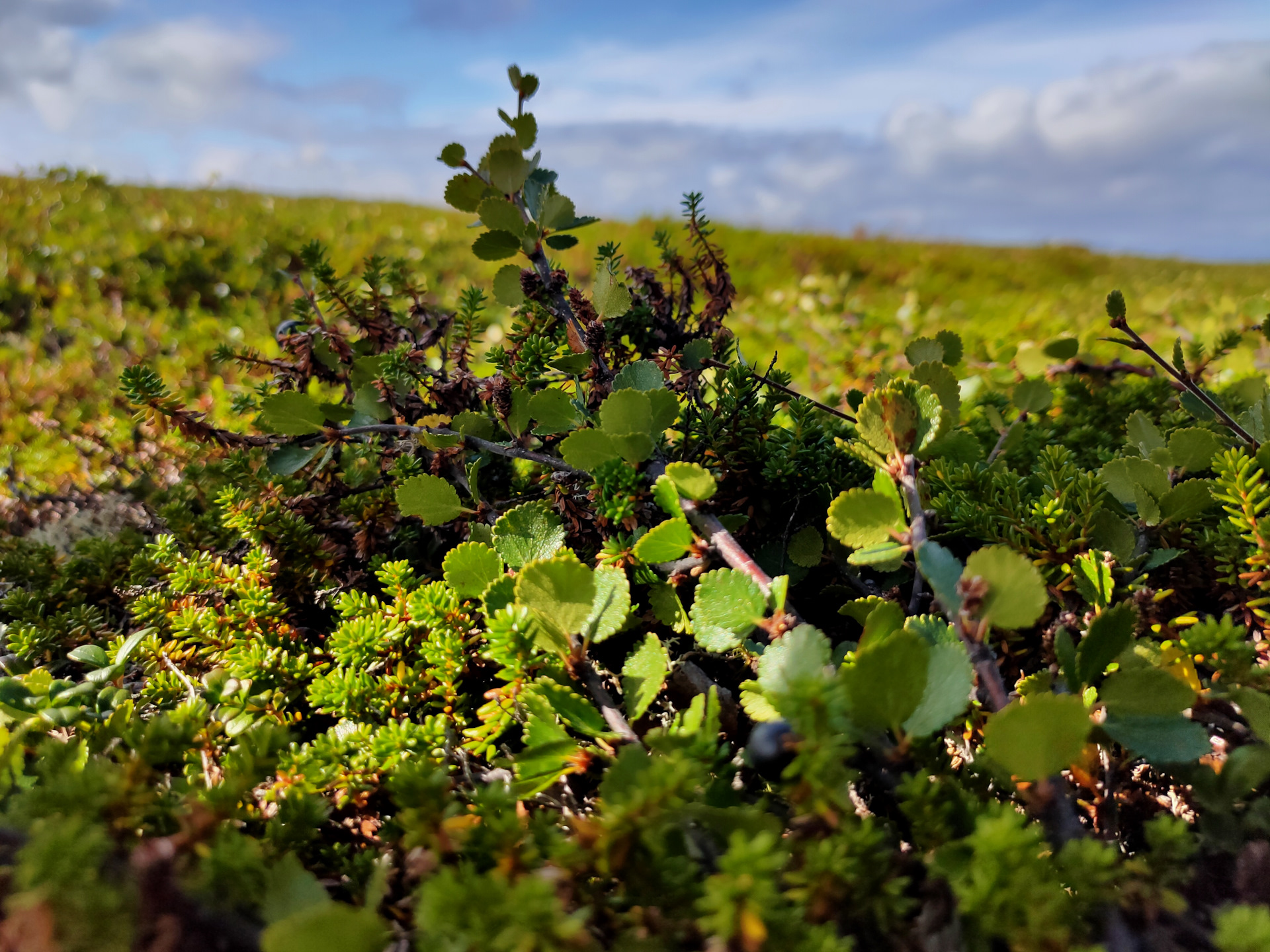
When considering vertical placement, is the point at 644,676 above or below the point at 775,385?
below

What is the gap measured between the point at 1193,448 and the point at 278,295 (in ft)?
16.6

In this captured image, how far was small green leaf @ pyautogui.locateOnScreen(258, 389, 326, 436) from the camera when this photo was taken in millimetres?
1391

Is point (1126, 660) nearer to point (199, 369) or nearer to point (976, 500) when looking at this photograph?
point (976, 500)

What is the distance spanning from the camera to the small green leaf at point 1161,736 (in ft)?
2.89

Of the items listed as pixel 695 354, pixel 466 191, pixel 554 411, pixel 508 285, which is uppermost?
pixel 466 191

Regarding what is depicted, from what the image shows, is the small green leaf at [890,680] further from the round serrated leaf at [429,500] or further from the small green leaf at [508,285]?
the small green leaf at [508,285]

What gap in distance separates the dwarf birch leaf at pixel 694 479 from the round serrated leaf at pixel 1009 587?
37 cm

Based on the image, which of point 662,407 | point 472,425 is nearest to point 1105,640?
point 662,407

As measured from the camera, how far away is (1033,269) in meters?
8.16

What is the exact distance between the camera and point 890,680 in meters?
0.83

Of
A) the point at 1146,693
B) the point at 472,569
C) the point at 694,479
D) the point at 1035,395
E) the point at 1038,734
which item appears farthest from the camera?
the point at 1035,395

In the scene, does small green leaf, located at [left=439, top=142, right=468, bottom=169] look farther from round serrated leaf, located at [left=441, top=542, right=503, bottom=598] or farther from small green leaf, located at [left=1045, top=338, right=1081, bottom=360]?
small green leaf, located at [left=1045, top=338, right=1081, bottom=360]

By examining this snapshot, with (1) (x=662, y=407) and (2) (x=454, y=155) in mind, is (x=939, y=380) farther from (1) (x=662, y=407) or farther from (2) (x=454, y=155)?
(2) (x=454, y=155)

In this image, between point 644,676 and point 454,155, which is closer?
point 644,676
